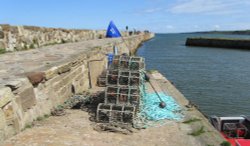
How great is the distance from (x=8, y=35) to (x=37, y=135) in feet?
22.5

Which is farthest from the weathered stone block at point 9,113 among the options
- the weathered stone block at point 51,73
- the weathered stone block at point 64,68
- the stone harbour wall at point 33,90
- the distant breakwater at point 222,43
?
the distant breakwater at point 222,43

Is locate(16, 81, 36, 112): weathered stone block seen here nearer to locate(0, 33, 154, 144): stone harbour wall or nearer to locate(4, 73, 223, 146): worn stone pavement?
locate(0, 33, 154, 144): stone harbour wall

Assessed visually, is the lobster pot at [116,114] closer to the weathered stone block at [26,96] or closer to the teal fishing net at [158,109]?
the teal fishing net at [158,109]

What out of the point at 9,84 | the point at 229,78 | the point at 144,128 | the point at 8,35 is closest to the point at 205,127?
the point at 144,128

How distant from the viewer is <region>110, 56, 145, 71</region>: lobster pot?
27.1 ft

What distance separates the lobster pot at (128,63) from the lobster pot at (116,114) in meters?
1.36

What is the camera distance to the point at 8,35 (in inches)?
454

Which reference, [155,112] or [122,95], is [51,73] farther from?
[155,112]

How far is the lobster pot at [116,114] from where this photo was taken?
22.9 ft

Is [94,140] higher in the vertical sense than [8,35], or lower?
lower

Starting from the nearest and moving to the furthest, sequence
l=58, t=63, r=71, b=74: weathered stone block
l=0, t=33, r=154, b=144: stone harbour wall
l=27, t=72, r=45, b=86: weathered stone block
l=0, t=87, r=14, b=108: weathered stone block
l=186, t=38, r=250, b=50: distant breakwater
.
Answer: l=0, t=87, r=14, b=108: weathered stone block → l=0, t=33, r=154, b=144: stone harbour wall → l=27, t=72, r=45, b=86: weathered stone block → l=58, t=63, r=71, b=74: weathered stone block → l=186, t=38, r=250, b=50: distant breakwater

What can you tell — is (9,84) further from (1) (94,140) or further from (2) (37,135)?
(1) (94,140)

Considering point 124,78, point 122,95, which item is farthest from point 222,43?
point 122,95

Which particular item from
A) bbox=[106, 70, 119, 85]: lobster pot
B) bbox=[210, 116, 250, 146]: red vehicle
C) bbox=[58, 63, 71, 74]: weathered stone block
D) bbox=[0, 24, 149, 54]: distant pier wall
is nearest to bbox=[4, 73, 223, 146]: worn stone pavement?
bbox=[106, 70, 119, 85]: lobster pot
